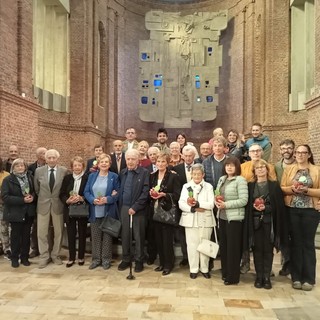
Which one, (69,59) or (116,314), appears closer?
(116,314)

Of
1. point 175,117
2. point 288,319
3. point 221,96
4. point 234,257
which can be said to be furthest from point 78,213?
point 221,96

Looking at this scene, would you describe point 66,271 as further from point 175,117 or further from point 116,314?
point 175,117

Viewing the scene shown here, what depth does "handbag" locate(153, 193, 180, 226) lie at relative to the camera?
4.86 meters

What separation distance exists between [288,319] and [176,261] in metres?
2.38

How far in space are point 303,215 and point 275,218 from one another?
348 mm

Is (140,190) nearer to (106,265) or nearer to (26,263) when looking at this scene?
(106,265)

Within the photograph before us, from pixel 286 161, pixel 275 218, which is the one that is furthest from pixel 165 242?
pixel 286 161

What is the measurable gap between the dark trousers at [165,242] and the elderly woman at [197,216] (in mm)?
262

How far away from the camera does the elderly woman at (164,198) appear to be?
193 inches

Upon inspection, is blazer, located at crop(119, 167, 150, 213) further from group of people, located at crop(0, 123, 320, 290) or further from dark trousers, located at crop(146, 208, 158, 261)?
dark trousers, located at crop(146, 208, 158, 261)

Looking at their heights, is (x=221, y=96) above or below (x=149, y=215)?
above

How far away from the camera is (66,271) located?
5078 mm

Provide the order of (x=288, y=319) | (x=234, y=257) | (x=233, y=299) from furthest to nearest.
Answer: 1. (x=234, y=257)
2. (x=233, y=299)
3. (x=288, y=319)

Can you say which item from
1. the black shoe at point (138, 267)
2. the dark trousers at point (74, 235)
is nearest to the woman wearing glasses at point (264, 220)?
the black shoe at point (138, 267)
